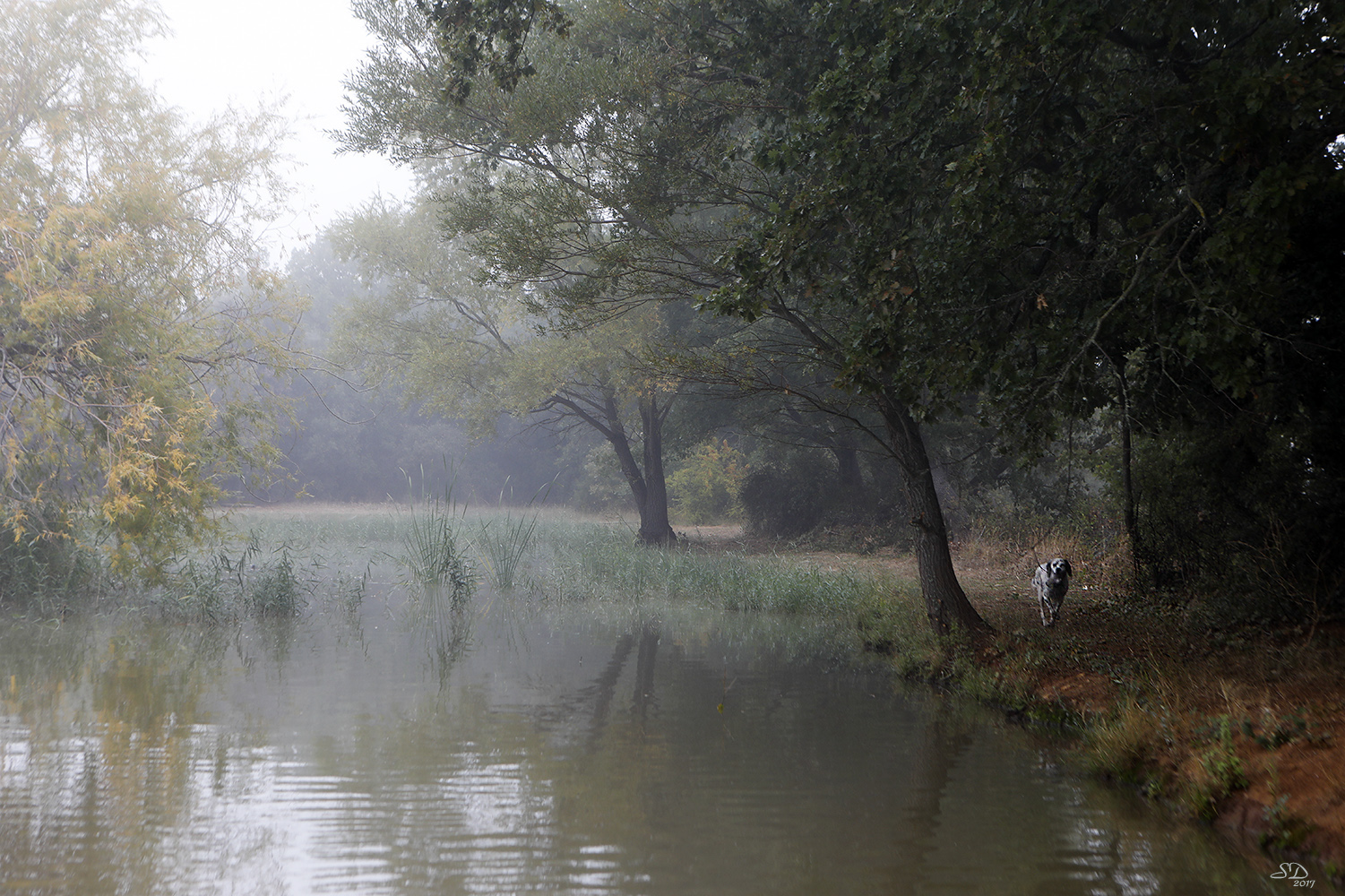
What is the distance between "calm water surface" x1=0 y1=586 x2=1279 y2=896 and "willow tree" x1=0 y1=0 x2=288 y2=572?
304 cm

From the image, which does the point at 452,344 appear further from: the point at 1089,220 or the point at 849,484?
the point at 1089,220

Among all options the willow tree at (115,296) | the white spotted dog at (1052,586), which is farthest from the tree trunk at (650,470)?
the white spotted dog at (1052,586)

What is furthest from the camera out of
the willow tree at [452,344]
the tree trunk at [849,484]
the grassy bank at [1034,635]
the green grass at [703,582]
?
the tree trunk at [849,484]

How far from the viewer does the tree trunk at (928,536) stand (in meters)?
10.1

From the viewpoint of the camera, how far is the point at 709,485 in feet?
110

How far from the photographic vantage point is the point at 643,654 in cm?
1112

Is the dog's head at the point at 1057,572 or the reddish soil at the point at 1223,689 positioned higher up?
the dog's head at the point at 1057,572

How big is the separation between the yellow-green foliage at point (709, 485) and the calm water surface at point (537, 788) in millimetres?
23161

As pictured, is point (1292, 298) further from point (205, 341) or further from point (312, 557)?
point (312, 557)

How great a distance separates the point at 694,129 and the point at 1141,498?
7486mm

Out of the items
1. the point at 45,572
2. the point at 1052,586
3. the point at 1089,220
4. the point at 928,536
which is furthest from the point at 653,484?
the point at 1089,220

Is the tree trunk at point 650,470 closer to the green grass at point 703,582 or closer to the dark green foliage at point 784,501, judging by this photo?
the green grass at point 703,582

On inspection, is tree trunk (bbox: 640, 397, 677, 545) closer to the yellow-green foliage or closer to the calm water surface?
the yellow-green foliage

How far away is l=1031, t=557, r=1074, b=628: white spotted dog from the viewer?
9.95 metres
